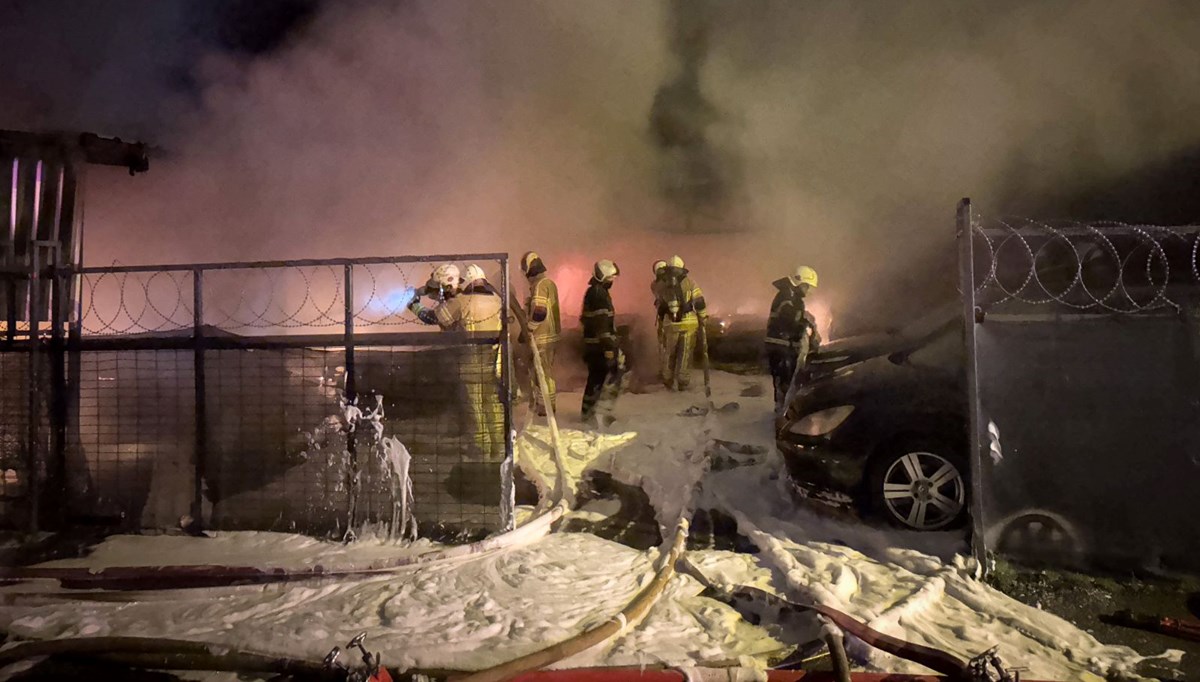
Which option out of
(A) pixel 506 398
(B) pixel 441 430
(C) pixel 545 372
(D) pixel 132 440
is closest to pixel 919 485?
(A) pixel 506 398

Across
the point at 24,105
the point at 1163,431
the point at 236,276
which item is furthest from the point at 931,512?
the point at 24,105

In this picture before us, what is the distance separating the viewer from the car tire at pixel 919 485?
167 inches

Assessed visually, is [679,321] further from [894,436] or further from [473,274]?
[894,436]

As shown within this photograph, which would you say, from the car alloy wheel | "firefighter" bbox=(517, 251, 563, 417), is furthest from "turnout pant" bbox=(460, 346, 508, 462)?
"firefighter" bbox=(517, 251, 563, 417)

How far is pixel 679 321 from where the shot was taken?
9055 mm

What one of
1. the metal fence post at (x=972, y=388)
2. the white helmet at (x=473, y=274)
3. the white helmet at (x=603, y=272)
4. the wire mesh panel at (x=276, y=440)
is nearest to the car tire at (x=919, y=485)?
the metal fence post at (x=972, y=388)

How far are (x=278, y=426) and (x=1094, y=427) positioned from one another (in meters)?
5.04

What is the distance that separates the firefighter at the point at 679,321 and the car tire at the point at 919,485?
15.8 ft

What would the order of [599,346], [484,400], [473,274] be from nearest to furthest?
[484,400], [473,274], [599,346]

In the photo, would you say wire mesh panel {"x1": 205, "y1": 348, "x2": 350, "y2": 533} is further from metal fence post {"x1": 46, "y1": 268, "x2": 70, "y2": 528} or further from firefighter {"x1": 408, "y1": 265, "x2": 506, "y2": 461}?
metal fence post {"x1": 46, "y1": 268, "x2": 70, "y2": 528}

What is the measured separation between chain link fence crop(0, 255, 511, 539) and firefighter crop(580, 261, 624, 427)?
10.5ft

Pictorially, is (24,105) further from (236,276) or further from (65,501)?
(65,501)

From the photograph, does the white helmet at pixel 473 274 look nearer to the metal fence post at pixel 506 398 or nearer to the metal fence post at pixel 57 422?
the metal fence post at pixel 506 398

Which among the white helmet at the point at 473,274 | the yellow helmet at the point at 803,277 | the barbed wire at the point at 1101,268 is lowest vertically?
the barbed wire at the point at 1101,268
